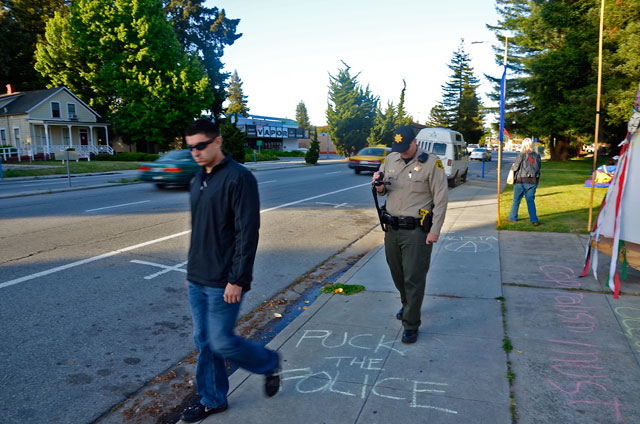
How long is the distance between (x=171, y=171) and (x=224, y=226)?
46.0 feet

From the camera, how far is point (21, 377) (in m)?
3.51

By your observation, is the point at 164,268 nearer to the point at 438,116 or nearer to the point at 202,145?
the point at 202,145

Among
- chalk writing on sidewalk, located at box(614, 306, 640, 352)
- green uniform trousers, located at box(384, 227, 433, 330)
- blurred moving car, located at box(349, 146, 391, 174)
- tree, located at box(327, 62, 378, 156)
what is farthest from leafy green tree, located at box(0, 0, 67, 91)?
chalk writing on sidewalk, located at box(614, 306, 640, 352)

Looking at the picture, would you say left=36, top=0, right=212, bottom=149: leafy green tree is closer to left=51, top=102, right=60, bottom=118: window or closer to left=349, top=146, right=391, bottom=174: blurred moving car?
left=51, top=102, right=60, bottom=118: window

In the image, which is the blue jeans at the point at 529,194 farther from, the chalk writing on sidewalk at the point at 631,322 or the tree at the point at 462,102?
the tree at the point at 462,102

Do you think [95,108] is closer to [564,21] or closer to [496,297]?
[564,21]

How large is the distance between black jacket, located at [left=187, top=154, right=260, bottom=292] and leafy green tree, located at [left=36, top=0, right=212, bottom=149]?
41273mm

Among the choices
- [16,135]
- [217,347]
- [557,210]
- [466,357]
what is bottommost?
[466,357]

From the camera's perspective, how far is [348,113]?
54.2 m

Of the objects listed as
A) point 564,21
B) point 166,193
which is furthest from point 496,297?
point 564,21

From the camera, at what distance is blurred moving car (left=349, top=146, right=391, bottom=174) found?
24.6 metres

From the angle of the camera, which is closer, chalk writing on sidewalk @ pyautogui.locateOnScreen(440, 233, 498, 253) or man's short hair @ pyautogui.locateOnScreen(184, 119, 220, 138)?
man's short hair @ pyautogui.locateOnScreen(184, 119, 220, 138)

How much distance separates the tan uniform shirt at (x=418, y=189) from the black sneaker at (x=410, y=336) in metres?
0.94

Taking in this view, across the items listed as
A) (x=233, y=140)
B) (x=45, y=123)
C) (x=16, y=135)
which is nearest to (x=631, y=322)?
(x=233, y=140)
